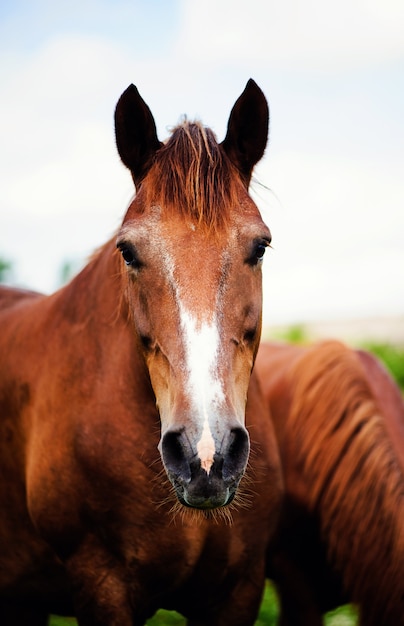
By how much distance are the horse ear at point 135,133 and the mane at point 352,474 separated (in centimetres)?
193

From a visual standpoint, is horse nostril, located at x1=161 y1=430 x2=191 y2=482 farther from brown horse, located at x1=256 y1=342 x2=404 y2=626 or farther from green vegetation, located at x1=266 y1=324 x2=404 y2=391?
green vegetation, located at x1=266 y1=324 x2=404 y2=391

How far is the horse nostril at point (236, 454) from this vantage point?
226 centimetres

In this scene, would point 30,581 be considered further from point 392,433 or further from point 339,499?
point 392,433

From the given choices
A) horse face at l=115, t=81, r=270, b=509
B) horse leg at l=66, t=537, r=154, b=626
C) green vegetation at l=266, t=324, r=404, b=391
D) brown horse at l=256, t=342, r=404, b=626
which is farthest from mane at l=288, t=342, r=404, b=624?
green vegetation at l=266, t=324, r=404, b=391

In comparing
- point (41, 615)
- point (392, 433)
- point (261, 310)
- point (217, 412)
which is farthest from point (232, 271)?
point (41, 615)

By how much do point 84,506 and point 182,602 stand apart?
60 cm

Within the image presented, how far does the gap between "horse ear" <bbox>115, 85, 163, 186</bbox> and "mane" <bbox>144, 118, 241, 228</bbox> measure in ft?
0.23

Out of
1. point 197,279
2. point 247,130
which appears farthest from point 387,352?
point 197,279

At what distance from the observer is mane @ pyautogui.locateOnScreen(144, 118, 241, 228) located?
2.65 metres

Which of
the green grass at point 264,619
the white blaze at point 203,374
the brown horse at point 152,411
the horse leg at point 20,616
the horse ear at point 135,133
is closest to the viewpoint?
the white blaze at point 203,374

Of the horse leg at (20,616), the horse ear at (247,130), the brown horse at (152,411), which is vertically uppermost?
the horse ear at (247,130)

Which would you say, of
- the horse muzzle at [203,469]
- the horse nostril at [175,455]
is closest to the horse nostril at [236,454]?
the horse muzzle at [203,469]

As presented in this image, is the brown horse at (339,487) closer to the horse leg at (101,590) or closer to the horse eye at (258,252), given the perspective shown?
the horse leg at (101,590)

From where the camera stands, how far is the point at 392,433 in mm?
3977
